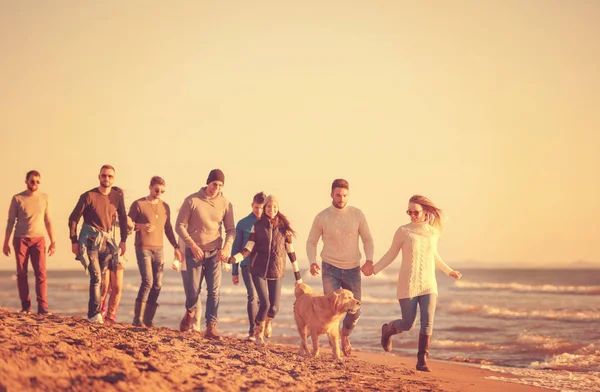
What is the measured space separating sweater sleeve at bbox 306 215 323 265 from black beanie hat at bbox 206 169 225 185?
1.52 metres

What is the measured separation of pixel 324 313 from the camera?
29.6 feet

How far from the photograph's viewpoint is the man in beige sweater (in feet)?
36.3

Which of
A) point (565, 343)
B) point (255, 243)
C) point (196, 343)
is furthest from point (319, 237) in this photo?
point (565, 343)

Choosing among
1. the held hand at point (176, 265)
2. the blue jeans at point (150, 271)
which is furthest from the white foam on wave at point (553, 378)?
the blue jeans at point (150, 271)

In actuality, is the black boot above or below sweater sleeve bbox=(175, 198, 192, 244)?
below

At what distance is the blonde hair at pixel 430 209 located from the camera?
9453mm

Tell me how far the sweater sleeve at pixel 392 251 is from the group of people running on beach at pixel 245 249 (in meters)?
0.01

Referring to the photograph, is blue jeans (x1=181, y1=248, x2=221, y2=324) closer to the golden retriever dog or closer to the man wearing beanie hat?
the man wearing beanie hat

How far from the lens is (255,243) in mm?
10000

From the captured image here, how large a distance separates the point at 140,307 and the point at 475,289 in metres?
31.2

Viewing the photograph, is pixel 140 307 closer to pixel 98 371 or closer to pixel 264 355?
pixel 264 355

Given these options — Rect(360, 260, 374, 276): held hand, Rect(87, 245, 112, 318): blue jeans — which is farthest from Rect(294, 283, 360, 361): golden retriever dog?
Rect(87, 245, 112, 318): blue jeans

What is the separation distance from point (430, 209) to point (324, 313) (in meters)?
2.11

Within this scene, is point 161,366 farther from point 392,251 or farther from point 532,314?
point 532,314
